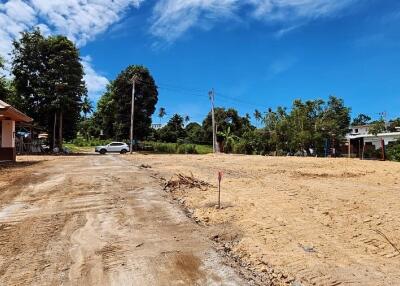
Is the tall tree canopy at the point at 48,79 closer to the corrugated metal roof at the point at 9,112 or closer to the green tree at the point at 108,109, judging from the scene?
the green tree at the point at 108,109

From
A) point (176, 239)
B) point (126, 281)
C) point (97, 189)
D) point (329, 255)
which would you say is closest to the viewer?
point (126, 281)

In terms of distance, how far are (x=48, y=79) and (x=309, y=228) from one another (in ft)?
126

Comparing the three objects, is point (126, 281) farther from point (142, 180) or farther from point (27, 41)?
point (27, 41)

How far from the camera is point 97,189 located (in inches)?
502

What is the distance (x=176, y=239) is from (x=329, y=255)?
8.64 feet

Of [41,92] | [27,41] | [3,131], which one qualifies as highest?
[27,41]

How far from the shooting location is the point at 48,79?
41.7m

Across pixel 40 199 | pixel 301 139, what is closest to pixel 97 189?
pixel 40 199

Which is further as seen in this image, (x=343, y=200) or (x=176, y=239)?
(x=343, y=200)

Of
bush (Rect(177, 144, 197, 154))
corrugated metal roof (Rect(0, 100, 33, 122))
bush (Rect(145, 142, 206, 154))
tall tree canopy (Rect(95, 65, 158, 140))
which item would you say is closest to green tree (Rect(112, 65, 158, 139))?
tall tree canopy (Rect(95, 65, 158, 140))

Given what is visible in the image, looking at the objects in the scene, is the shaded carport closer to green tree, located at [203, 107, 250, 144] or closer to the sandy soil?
the sandy soil

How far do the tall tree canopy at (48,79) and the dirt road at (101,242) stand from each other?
30771 mm

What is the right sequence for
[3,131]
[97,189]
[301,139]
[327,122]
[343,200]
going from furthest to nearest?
[327,122] → [301,139] → [3,131] → [97,189] → [343,200]

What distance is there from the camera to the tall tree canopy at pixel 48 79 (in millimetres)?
41219
